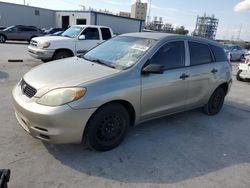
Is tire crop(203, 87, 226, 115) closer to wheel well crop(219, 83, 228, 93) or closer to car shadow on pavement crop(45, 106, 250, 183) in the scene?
wheel well crop(219, 83, 228, 93)

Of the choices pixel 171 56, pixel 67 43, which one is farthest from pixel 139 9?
pixel 171 56

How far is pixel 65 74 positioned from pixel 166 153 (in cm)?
192

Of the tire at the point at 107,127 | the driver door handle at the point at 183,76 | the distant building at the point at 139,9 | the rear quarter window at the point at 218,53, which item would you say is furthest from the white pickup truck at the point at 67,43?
the distant building at the point at 139,9

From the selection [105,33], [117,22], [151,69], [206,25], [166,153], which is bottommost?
[166,153]

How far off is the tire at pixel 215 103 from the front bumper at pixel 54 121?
3164 mm

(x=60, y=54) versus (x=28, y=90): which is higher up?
(x=28, y=90)

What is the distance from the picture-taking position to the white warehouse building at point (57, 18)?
105ft

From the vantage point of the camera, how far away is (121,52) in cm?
410

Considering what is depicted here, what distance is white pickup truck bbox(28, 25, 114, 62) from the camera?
30.8ft

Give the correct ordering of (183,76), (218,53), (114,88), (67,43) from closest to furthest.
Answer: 1. (114,88)
2. (183,76)
3. (218,53)
4. (67,43)

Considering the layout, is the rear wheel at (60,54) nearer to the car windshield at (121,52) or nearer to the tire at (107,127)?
the car windshield at (121,52)

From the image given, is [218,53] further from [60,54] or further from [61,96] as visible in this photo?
[60,54]

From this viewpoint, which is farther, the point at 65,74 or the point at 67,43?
the point at 67,43

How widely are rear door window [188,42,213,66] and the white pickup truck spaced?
5984 millimetres
